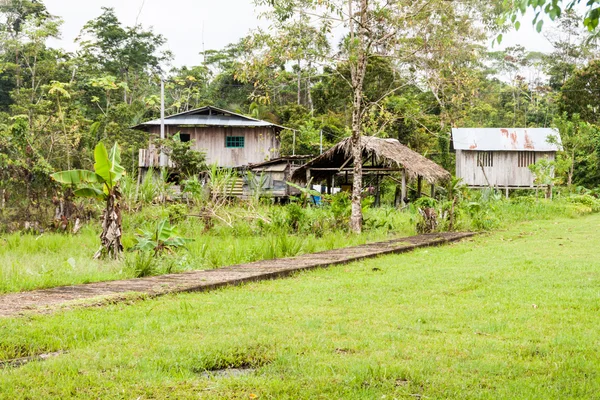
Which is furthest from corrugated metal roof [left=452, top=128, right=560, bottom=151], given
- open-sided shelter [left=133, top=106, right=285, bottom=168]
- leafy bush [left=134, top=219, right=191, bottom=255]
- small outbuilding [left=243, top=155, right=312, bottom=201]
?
leafy bush [left=134, top=219, right=191, bottom=255]

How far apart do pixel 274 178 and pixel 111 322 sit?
2382 cm

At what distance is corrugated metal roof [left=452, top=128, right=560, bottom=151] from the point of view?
3241 cm

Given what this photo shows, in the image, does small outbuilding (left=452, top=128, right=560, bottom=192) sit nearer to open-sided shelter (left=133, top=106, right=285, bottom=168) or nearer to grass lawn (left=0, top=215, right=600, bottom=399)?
open-sided shelter (left=133, top=106, right=285, bottom=168)

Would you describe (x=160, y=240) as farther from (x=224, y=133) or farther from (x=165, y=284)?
(x=224, y=133)

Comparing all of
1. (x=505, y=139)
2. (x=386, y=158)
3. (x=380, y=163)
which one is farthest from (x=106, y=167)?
(x=505, y=139)

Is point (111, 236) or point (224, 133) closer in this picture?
point (111, 236)

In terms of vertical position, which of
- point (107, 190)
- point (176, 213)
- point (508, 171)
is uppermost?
point (508, 171)

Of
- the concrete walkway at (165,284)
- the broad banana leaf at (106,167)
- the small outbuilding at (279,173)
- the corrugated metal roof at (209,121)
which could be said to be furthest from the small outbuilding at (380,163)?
the broad banana leaf at (106,167)

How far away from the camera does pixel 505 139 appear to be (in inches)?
1297

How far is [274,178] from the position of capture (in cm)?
2897

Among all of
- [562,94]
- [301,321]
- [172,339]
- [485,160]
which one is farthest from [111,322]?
[562,94]

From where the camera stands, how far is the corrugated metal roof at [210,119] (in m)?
31.8

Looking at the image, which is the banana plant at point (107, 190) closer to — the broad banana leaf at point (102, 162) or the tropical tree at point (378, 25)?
the broad banana leaf at point (102, 162)

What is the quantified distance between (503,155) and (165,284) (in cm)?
2847
